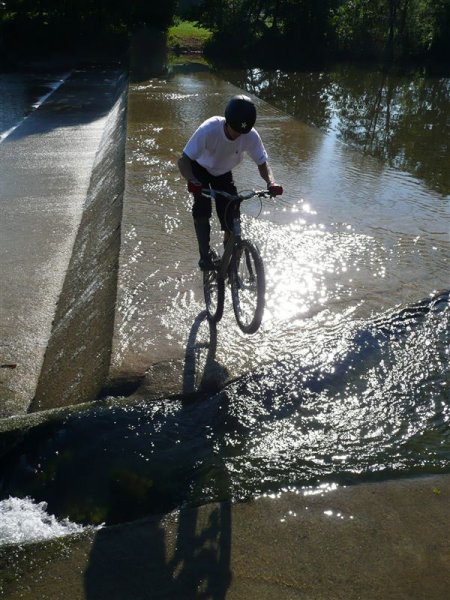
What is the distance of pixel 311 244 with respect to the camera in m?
7.06

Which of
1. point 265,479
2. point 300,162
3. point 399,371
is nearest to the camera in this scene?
point 265,479

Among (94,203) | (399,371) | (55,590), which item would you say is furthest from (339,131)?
(55,590)

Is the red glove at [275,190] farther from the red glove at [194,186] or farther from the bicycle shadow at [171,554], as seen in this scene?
the bicycle shadow at [171,554]

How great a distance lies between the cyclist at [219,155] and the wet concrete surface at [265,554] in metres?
2.43

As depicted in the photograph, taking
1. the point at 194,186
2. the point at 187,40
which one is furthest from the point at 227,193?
the point at 187,40

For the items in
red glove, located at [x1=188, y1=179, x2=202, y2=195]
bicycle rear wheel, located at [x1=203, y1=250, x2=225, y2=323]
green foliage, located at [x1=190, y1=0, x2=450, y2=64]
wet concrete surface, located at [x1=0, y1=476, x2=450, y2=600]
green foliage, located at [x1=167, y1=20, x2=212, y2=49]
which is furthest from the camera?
green foliage, located at [x1=167, y1=20, x2=212, y2=49]

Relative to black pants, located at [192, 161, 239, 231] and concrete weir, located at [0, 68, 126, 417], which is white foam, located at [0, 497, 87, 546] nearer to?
concrete weir, located at [0, 68, 126, 417]

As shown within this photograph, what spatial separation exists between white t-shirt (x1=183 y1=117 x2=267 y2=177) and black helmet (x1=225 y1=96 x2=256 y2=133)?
10.1 inches

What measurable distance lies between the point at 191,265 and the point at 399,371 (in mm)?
2471

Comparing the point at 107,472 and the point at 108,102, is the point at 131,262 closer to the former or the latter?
the point at 107,472

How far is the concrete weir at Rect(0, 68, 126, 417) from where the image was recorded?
5346 mm

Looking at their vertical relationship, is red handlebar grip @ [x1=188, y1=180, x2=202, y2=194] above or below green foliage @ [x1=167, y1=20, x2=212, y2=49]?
above

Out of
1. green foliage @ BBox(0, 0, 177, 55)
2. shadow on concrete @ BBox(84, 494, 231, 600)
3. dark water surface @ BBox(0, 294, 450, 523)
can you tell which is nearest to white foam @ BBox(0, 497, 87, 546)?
dark water surface @ BBox(0, 294, 450, 523)

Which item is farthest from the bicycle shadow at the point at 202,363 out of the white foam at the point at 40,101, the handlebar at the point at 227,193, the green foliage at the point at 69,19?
the green foliage at the point at 69,19
